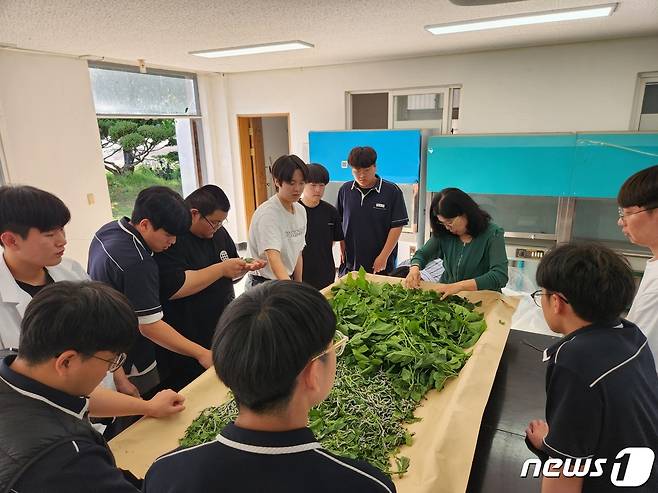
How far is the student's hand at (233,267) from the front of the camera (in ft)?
6.34

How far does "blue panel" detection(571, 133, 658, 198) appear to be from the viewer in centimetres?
342

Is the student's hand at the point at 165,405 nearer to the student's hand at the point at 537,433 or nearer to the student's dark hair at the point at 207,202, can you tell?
the student's dark hair at the point at 207,202

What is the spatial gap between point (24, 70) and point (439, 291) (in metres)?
3.82

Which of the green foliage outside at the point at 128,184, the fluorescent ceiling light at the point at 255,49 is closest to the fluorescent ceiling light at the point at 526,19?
the fluorescent ceiling light at the point at 255,49

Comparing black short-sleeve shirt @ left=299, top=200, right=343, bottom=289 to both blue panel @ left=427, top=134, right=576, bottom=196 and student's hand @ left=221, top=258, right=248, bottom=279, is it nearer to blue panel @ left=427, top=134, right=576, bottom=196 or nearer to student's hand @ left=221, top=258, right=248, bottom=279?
student's hand @ left=221, top=258, right=248, bottom=279

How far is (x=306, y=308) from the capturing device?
691mm

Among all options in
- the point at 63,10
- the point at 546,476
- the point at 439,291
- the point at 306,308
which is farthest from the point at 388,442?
the point at 63,10

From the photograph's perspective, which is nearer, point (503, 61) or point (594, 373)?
point (594, 373)

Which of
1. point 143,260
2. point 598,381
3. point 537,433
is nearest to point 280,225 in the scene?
point 143,260

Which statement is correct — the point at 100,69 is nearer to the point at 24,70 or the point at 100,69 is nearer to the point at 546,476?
the point at 24,70

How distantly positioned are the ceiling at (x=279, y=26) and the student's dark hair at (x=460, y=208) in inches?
44.0

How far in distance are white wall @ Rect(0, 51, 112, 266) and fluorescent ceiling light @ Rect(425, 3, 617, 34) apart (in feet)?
10.7

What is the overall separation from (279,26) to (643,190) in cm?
241

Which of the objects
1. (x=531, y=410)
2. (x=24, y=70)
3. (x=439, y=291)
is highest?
(x=24, y=70)
